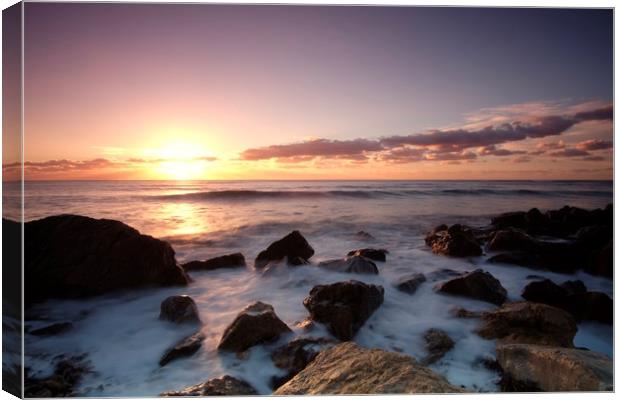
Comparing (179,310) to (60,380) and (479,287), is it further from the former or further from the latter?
(479,287)

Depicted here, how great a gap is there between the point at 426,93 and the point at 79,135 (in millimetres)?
2937

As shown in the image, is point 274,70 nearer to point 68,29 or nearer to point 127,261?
point 68,29

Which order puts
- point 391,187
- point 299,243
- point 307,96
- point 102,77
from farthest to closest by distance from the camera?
point 391,187, point 299,243, point 307,96, point 102,77

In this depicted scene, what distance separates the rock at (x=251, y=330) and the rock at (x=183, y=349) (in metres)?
0.18

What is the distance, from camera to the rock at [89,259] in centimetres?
311

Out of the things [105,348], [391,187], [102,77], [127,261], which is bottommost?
[105,348]

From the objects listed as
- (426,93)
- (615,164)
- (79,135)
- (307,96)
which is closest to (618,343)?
(615,164)

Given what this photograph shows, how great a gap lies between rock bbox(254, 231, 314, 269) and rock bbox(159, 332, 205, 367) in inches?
39.5

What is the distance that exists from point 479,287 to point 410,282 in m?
0.56

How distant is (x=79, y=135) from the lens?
10.6 feet

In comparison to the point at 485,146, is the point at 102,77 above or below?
above

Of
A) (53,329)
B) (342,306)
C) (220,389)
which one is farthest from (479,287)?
(53,329)

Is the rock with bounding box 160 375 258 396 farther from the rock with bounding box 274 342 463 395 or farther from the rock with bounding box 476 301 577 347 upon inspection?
the rock with bounding box 476 301 577 347

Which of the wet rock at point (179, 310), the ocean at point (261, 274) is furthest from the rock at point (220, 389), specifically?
the wet rock at point (179, 310)
